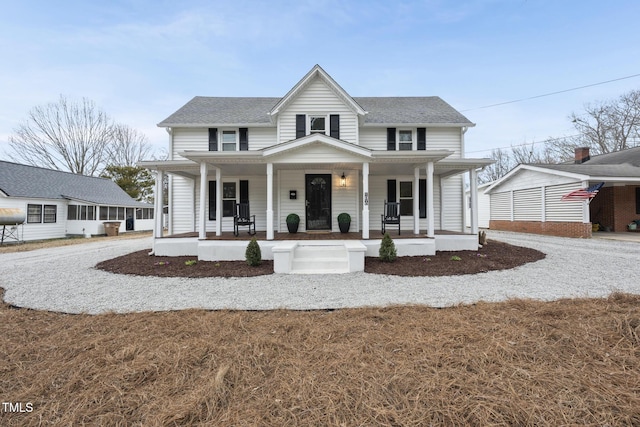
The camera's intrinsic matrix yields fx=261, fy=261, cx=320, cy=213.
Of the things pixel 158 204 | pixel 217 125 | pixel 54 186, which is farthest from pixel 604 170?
pixel 54 186

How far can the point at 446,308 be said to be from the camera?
388cm

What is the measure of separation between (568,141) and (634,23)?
1576 centimetres

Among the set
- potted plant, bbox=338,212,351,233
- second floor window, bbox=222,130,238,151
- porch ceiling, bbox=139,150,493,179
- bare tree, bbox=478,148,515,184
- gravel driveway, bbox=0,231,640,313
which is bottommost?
gravel driveway, bbox=0,231,640,313

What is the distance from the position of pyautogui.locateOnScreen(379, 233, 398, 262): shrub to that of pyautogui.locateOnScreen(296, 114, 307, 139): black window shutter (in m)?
5.27

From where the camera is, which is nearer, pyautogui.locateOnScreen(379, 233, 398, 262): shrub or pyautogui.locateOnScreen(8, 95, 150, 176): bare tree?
pyautogui.locateOnScreen(379, 233, 398, 262): shrub

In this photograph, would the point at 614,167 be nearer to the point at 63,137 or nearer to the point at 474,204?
the point at 474,204

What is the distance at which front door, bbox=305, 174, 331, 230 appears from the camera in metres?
10.1

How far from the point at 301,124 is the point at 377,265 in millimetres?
6083

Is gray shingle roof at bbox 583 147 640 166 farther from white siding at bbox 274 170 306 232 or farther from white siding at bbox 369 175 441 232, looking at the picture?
white siding at bbox 274 170 306 232

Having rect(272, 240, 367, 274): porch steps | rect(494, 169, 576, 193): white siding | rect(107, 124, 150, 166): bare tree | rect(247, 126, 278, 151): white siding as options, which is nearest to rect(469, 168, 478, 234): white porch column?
rect(272, 240, 367, 274): porch steps

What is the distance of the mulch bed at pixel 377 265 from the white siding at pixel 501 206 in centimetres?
1065

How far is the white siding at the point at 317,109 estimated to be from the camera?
995 centimetres

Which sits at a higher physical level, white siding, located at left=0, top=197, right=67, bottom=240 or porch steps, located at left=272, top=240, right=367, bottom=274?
white siding, located at left=0, top=197, right=67, bottom=240

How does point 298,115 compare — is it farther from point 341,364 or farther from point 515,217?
point 515,217
